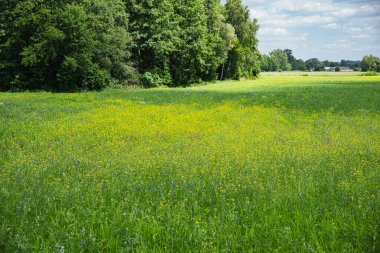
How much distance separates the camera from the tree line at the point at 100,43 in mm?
34828

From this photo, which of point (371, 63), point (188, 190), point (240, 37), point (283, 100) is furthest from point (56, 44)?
point (371, 63)

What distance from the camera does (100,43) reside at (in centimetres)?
3956

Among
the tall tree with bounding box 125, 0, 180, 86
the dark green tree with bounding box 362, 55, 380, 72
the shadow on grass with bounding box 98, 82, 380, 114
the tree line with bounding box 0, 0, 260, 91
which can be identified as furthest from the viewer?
the dark green tree with bounding box 362, 55, 380, 72

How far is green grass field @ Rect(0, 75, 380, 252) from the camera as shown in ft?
14.9

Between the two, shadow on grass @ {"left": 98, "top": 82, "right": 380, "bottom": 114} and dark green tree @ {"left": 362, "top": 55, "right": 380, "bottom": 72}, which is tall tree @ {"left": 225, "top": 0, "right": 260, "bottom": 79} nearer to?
shadow on grass @ {"left": 98, "top": 82, "right": 380, "bottom": 114}

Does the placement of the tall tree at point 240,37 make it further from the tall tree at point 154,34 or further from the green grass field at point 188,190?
the green grass field at point 188,190

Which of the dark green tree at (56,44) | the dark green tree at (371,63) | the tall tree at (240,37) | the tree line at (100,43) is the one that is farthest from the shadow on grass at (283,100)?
the dark green tree at (371,63)

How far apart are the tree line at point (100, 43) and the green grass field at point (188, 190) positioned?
25459 mm

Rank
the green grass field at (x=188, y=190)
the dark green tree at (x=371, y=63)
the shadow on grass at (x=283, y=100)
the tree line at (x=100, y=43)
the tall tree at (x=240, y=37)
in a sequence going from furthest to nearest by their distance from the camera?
the dark green tree at (x=371, y=63) < the tall tree at (x=240, y=37) < the tree line at (x=100, y=43) < the shadow on grass at (x=283, y=100) < the green grass field at (x=188, y=190)

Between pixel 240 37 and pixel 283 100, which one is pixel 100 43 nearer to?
pixel 283 100

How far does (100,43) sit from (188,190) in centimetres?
3687

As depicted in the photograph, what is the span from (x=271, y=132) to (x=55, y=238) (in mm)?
9605

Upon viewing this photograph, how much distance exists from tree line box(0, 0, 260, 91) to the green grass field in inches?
1002

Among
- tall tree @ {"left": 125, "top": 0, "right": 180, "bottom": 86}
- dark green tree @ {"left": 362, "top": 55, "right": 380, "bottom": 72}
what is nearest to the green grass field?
tall tree @ {"left": 125, "top": 0, "right": 180, "bottom": 86}
